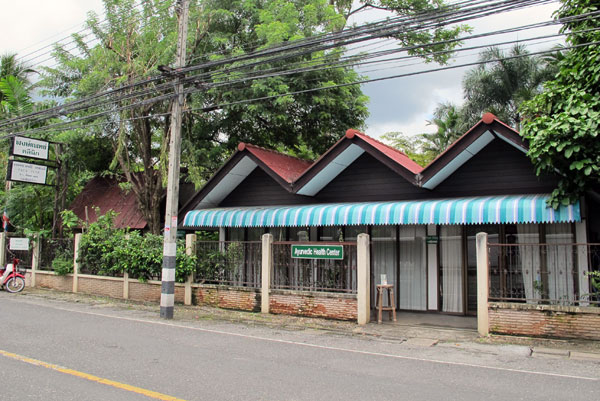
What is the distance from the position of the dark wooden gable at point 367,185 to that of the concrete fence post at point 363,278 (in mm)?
2574

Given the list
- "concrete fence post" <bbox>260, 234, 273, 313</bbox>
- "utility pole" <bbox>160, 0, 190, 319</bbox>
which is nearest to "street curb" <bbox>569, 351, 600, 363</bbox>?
"concrete fence post" <bbox>260, 234, 273, 313</bbox>

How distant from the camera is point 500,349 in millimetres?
9273

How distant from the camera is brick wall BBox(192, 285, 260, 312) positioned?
535 inches

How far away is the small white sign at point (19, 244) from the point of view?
1989 centimetres

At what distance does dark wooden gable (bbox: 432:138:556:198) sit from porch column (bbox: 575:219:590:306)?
1.12m

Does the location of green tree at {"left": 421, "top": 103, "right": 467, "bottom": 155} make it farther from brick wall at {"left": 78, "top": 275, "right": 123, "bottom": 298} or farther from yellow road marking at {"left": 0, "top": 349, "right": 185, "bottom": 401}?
yellow road marking at {"left": 0, "top": 349, "right": 185, "bottom": 401}

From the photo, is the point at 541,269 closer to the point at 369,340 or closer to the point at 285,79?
the point at 369,340

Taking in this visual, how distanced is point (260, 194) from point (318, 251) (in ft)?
13.4

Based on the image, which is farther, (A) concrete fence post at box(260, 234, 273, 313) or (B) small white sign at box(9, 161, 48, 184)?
(B) small white sign at box(9, 161, 48, 184)

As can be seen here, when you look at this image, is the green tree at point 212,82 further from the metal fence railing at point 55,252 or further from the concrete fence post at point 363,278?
the concrete fence post at point 363,278

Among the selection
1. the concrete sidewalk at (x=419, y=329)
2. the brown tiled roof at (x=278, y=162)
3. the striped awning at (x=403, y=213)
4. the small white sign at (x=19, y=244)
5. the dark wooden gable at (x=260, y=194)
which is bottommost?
the concrete sidewalk at (x=419, y=329)

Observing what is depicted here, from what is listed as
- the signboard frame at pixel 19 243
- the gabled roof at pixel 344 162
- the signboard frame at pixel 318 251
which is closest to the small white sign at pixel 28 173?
the signboard frame at pixel 19 243

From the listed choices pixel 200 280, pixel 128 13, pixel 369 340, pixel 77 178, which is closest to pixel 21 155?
pixel 77 178

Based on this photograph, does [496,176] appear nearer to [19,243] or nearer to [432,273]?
[432,273]
